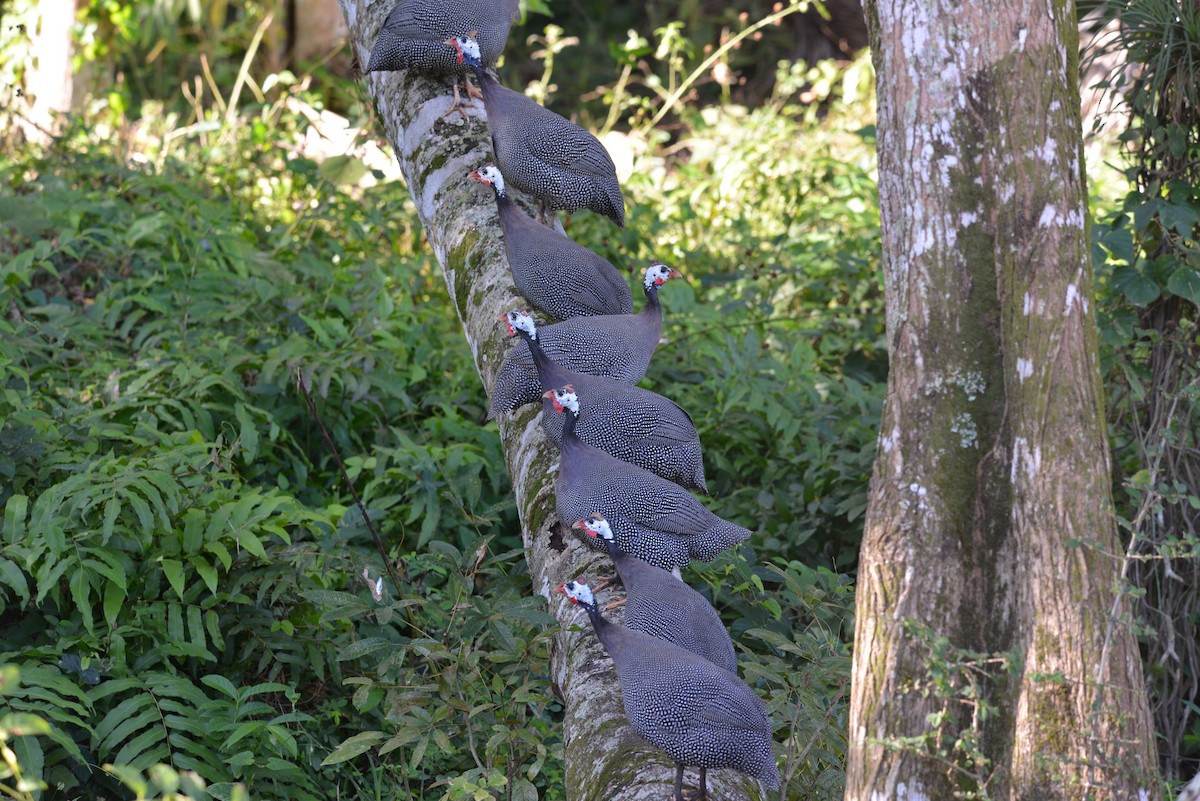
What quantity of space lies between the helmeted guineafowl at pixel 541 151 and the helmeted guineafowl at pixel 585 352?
51cm

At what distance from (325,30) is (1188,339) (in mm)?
6994

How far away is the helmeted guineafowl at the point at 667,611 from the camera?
9.07 feet

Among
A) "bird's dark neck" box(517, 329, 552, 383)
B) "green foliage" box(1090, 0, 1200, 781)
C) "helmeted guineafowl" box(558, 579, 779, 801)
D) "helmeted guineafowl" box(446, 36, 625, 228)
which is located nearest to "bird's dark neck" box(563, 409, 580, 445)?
"bird's dark neck" box(517, 329, 552, 383)

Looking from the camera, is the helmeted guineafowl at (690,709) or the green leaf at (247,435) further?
the green leaf at (247,435)

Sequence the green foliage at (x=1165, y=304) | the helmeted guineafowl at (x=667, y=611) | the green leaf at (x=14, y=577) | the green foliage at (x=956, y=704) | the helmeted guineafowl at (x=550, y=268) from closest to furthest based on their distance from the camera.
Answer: the green foliage at (x=956, y=704)
the helmeted guineafowl at (x=667, y=611)
the green leaf at (x=14, y=577)
the helmeted guineafowl at (x=550, y=268)
the green foliage at (x=1165, y=304)

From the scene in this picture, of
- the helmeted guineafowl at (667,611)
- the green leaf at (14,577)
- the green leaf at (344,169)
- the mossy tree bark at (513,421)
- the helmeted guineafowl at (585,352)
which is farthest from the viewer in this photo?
the green leaf at (344,169)

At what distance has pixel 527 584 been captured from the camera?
3.53m

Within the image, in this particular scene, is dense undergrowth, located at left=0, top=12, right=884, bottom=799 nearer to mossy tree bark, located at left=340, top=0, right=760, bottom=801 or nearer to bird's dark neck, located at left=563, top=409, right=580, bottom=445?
mossy tree bark, located at left=340, top=0, right=760, bottom=801

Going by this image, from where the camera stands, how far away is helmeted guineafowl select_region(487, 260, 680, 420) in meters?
3.38

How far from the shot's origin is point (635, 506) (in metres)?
3.04

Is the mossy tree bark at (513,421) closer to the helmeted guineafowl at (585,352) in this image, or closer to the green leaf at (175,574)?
the helmeted guineafowl at (585,352)

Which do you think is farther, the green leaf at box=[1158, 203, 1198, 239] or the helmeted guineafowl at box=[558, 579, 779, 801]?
the green leaf at box=[1158, 203, 1198, 239]

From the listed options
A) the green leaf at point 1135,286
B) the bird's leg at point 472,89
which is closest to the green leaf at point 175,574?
the bird's leg at point 472,89

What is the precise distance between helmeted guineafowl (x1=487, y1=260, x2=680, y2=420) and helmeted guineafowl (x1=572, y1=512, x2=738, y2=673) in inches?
23.6
